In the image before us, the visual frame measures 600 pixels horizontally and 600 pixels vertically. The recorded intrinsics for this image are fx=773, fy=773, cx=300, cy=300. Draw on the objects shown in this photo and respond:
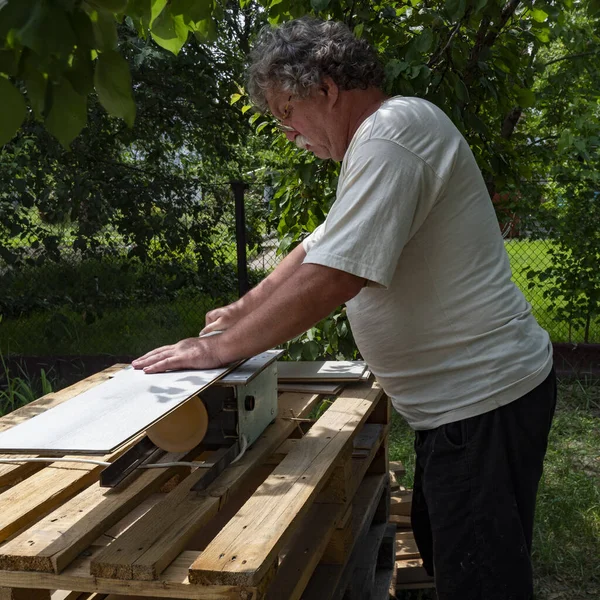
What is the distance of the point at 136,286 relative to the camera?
23.1 ft

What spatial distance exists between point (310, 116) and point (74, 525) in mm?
1327

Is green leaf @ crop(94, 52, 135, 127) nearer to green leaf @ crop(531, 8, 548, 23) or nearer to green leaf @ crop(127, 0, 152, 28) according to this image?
green leaf @ crop(127, 0, 152, 28)

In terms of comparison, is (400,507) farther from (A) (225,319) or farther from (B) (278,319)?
(B) (278,319)

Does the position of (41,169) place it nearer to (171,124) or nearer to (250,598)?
(171,124)

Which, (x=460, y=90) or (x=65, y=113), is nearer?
(x=65, y=113)

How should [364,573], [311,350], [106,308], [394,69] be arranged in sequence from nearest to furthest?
[364,573] < [394,69] < [311,350] < [106,308]

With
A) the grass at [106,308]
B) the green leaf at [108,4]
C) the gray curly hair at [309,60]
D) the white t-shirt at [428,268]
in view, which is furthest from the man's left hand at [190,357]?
the grass at [106,308]

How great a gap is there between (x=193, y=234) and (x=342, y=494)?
4796 mm

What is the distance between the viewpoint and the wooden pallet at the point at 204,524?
5.03 ft

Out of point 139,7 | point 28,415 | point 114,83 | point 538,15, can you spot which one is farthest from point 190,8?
point 538,15

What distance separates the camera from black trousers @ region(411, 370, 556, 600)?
83.3 inches

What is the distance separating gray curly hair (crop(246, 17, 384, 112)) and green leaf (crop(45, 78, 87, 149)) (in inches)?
37.7

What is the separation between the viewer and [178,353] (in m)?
2.17

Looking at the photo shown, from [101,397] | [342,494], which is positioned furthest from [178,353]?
[342,494]
